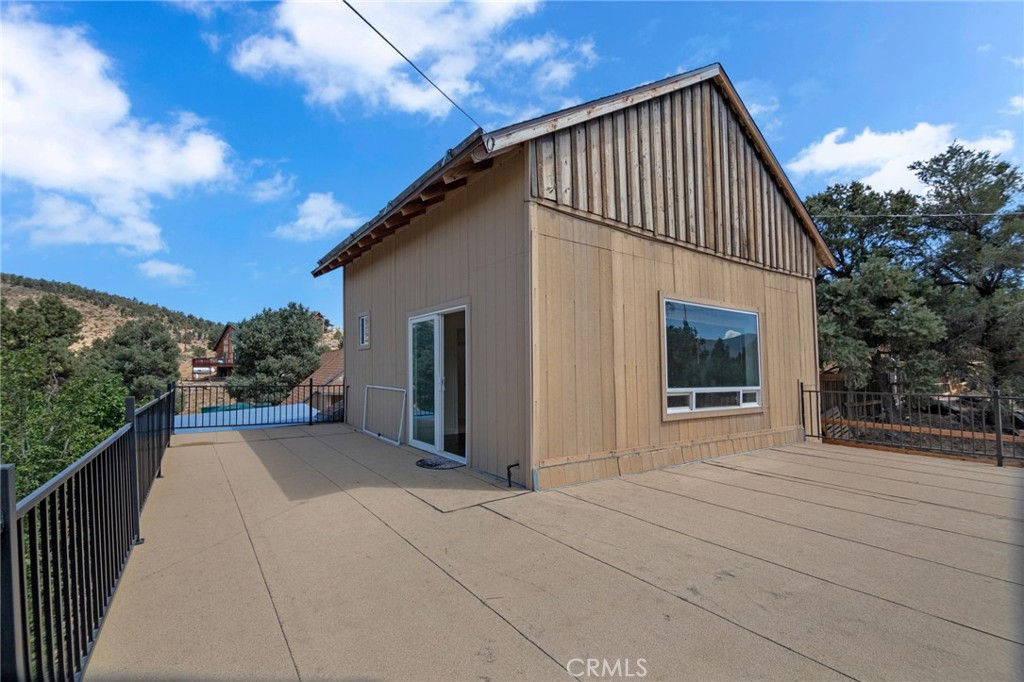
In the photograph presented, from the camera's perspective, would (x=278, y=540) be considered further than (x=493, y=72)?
No

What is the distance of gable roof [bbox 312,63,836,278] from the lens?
168 inches

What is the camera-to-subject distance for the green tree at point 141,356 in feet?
77.6

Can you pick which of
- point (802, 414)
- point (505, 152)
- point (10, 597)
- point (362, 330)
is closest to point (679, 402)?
point (802, 414)

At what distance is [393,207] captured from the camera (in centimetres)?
608

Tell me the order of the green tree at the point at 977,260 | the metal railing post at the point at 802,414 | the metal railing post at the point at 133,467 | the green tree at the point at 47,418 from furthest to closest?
the green tree at the point at 977,260 → the green tree at the point at 47,418 → the metal railing post at the point at 802,414 → the metal railing post at the point at 133,467

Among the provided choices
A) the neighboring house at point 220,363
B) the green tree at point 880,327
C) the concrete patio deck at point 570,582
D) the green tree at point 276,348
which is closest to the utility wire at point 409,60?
the concrete patio deck at point 570,582

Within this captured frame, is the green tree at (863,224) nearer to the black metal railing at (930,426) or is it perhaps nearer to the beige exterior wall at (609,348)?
the black metal railing at (930,426)

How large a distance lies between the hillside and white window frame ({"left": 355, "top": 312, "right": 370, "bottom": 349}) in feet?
133

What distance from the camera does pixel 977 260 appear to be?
13320mm

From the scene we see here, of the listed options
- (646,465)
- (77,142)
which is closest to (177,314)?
(77,142)

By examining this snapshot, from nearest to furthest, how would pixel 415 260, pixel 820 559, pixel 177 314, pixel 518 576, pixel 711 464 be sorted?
1. pixel 518 576
2. pixel 820 559
3. pixel 711 464
4. pixel 415 260
5. pixel 177 314

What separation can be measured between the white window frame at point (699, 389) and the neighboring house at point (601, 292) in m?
0.03

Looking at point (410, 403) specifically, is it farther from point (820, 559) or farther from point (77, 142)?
point (77, 142)

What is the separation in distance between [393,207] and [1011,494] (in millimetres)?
7445
